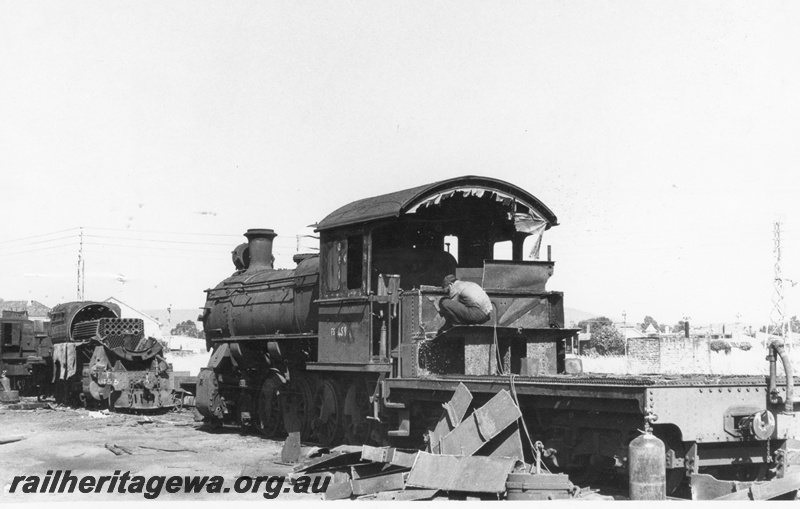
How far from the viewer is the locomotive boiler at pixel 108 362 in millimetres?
20609

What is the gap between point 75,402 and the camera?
23.0 metres

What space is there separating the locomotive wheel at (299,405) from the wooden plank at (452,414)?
444cm

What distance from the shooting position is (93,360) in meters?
21.2

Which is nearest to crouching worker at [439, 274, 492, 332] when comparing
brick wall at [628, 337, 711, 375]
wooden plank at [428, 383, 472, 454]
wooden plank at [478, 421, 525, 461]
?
wooden plank at [428, 383, 472, 454]

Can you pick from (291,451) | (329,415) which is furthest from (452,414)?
(329,415)

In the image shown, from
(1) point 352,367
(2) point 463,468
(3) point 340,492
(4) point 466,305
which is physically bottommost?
(3) point 340,492

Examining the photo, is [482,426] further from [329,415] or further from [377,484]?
[329,415]

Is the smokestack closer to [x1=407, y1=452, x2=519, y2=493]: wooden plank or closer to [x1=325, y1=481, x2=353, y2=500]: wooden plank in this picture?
[x1=325, y1=481, x2=353, y2=500]: wooden plank

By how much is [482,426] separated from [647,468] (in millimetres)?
1887

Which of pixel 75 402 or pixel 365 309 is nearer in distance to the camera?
pixel 365 309

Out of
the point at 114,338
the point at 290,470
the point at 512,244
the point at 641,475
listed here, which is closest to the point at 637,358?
the point at 114,338

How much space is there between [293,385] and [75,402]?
446 inches

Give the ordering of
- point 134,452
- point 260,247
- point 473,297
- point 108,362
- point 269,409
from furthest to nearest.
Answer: point 108,362 → point 260,247 → point 269,409 → point 134,452 → point 473,297

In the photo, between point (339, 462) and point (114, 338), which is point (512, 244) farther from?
point (114, 338)
